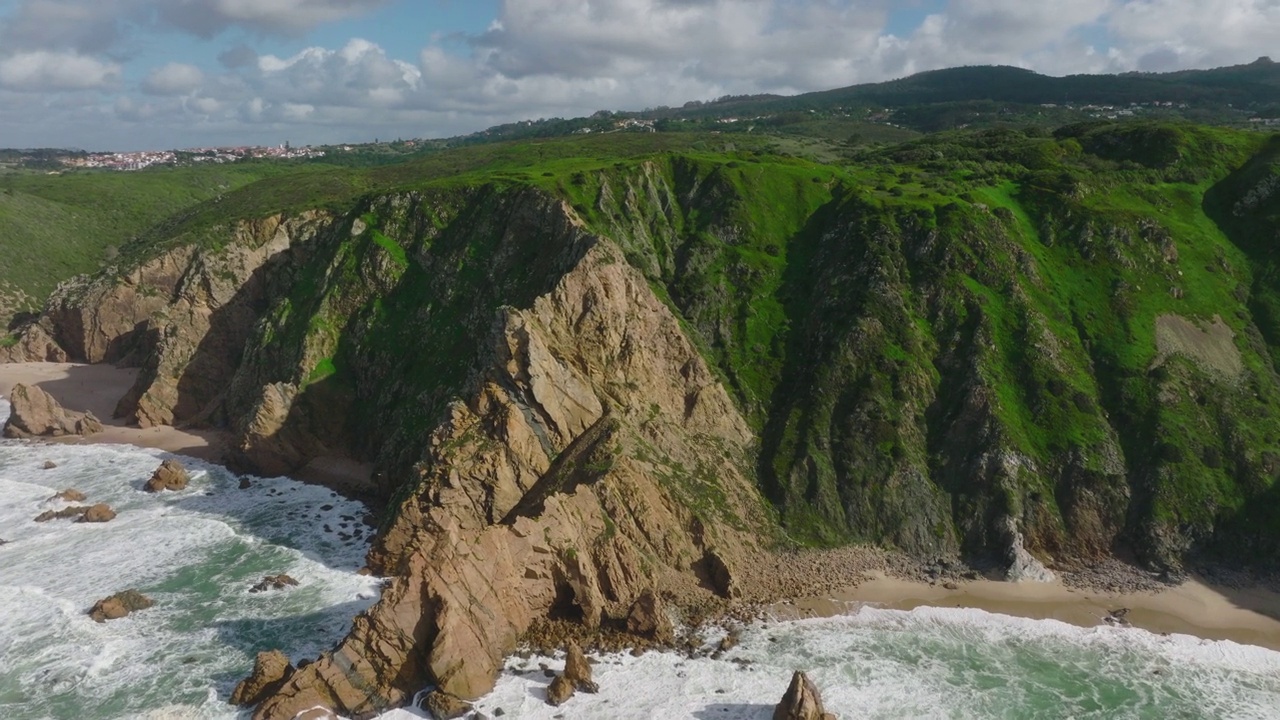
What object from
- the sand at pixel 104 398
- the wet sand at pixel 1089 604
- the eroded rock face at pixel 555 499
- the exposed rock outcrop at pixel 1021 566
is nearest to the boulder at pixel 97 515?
the sand at pixel 104 398

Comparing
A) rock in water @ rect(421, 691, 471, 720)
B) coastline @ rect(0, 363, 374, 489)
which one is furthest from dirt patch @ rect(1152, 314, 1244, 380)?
coastline @ rect(0, 363, 374, 489)

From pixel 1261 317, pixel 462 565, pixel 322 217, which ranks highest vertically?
pixel 322 217

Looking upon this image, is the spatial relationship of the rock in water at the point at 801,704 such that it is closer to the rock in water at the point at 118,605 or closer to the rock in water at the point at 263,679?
the rock in water at the point at 263,679

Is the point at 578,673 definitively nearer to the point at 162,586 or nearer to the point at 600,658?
the point at 600,658

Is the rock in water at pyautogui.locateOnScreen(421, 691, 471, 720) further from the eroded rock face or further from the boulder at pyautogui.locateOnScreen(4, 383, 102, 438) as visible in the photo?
the boulder at pyautogui.locateOnScreen(4, 383, 102, 438)

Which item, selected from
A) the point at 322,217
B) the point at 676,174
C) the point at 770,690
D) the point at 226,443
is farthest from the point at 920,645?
the point at 322,217

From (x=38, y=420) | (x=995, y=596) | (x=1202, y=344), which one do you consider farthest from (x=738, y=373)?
(x=38, y=420)

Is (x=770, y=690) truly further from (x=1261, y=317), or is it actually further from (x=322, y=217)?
(x=322, y=217)
